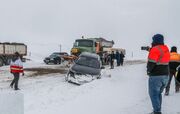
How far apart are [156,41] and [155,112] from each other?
5.35 ft

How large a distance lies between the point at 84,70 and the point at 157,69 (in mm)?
12527

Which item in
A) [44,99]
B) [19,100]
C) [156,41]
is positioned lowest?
[44,99]

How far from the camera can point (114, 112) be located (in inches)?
427

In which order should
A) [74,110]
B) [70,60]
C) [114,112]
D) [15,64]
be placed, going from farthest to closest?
[70,60], [15,64], [74,110], [114,112]

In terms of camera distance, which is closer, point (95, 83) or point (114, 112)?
point (114, 112)

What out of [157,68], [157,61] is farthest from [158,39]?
[157,68]

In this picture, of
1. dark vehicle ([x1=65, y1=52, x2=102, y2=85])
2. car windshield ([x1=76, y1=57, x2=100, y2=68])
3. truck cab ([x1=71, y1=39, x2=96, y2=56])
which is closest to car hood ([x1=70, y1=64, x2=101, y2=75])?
dark vehicle ([x1=65, y1=52, x2=102, y2=85])

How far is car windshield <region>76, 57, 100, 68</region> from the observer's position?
23.6 metres

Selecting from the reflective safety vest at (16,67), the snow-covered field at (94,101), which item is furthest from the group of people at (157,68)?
the reflective safety vest at (16,67)

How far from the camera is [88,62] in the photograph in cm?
2406

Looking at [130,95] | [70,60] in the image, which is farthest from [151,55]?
[70,60]

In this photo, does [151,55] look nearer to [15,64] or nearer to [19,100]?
[19,100]

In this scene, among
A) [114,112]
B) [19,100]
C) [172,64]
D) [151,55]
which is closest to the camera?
[19,100]

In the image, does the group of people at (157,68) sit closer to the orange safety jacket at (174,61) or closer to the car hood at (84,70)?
the orange safety jacket at (174,61)
